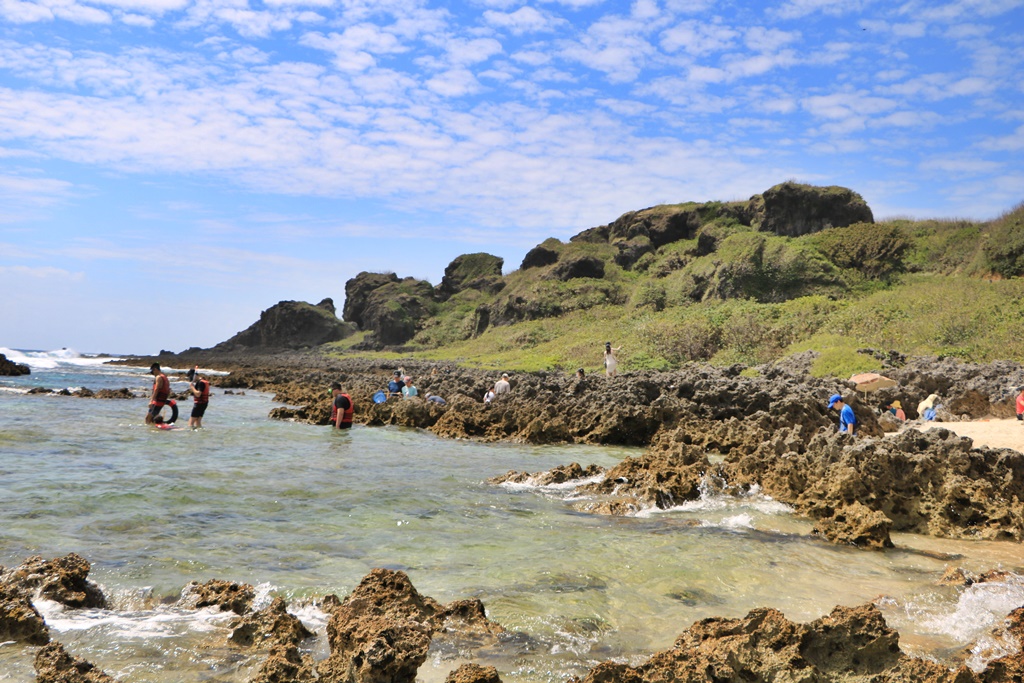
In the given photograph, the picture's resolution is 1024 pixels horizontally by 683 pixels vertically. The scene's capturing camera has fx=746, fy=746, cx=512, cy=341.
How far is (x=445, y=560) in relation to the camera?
7309 mm

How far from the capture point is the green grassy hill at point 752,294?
29.7 m

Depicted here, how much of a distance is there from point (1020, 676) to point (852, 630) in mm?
815

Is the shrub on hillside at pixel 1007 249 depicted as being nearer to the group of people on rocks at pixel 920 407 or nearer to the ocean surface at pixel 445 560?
the group of people on rocks at pixel 920 407

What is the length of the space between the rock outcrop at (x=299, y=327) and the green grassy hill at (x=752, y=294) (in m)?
25.0

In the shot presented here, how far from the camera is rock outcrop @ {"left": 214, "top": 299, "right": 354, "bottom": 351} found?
10438 centimetres

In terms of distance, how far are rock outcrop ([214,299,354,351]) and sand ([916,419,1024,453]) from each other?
9290 cm

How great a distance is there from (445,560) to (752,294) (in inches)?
1672

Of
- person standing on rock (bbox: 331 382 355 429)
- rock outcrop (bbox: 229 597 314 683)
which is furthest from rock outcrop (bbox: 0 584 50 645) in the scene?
person standing on rock (bbox: 331 382 355 429)

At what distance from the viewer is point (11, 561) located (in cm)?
670

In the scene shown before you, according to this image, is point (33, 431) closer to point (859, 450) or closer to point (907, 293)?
point (859, 450)

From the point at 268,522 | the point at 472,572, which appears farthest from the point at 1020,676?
the point at 268,522

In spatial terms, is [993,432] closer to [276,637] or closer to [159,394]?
[276,637]

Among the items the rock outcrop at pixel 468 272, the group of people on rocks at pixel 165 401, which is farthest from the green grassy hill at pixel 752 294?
the group of people on rocks at pixel 165 401

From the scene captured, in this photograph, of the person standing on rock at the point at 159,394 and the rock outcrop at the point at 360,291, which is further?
the rock outcrop at the point at 360,291
